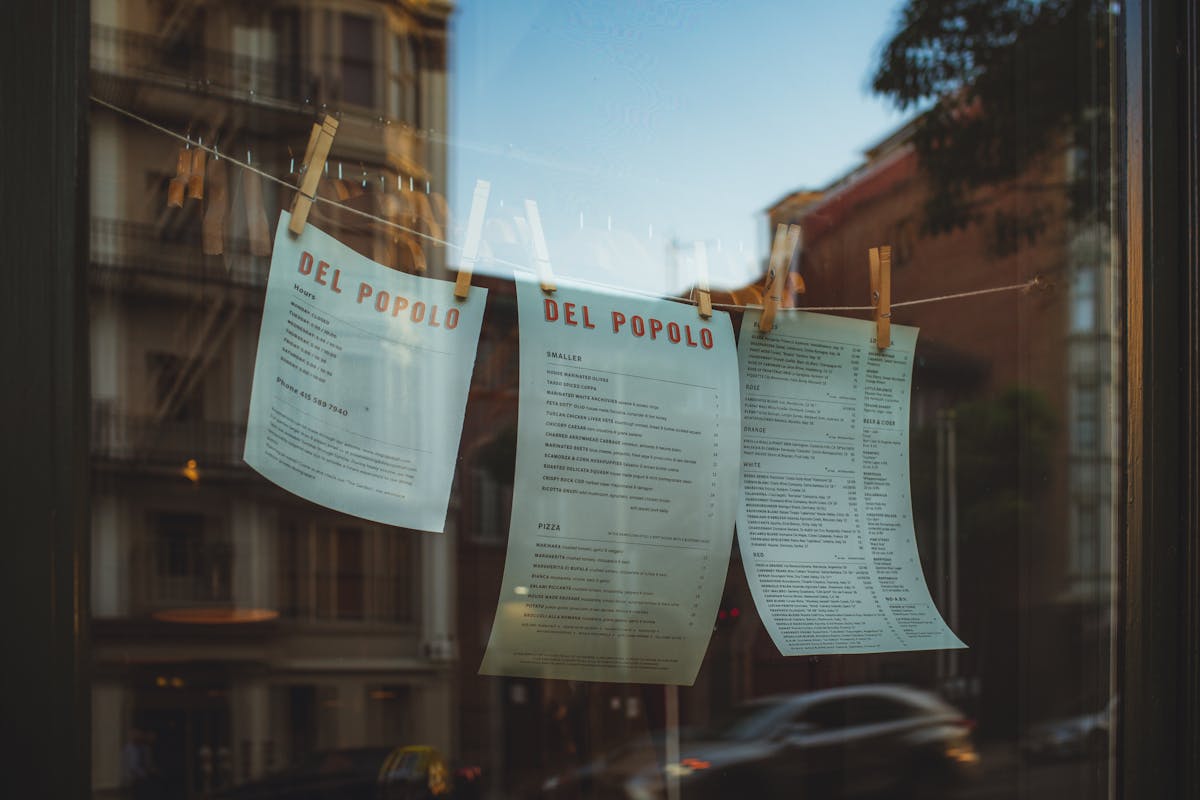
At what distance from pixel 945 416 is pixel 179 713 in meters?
3.86

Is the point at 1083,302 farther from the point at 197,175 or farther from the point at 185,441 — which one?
the point at 185,441

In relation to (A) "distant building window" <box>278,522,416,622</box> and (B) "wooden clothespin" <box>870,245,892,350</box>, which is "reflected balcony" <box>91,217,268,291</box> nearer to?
(A) "distant building window" <box>278,522,416,622</box>

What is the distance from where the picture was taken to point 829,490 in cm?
112

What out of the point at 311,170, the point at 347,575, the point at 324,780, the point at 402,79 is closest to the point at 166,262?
the point at 402,79

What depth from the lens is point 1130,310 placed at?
Result: 3.25ft

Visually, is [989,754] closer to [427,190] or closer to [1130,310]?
[1130,310]

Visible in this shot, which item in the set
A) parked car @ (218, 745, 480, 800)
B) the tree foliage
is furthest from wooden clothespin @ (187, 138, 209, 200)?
parked car @ (218, 745, 480, 800)

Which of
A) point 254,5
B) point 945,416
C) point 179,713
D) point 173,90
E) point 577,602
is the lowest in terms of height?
point 179,713

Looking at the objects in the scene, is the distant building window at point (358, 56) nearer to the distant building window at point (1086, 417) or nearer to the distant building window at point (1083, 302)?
the distant building window at point (1083, 302)

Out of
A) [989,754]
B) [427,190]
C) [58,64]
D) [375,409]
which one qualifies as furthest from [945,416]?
[58,64]

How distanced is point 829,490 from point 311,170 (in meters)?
0.68

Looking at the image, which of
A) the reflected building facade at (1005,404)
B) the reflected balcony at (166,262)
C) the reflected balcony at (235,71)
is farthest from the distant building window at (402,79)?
the reflected building facade at (1005,404)

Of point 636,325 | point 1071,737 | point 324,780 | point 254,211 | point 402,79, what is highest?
point 402,79

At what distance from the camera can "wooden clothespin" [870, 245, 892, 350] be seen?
3.89 ft
